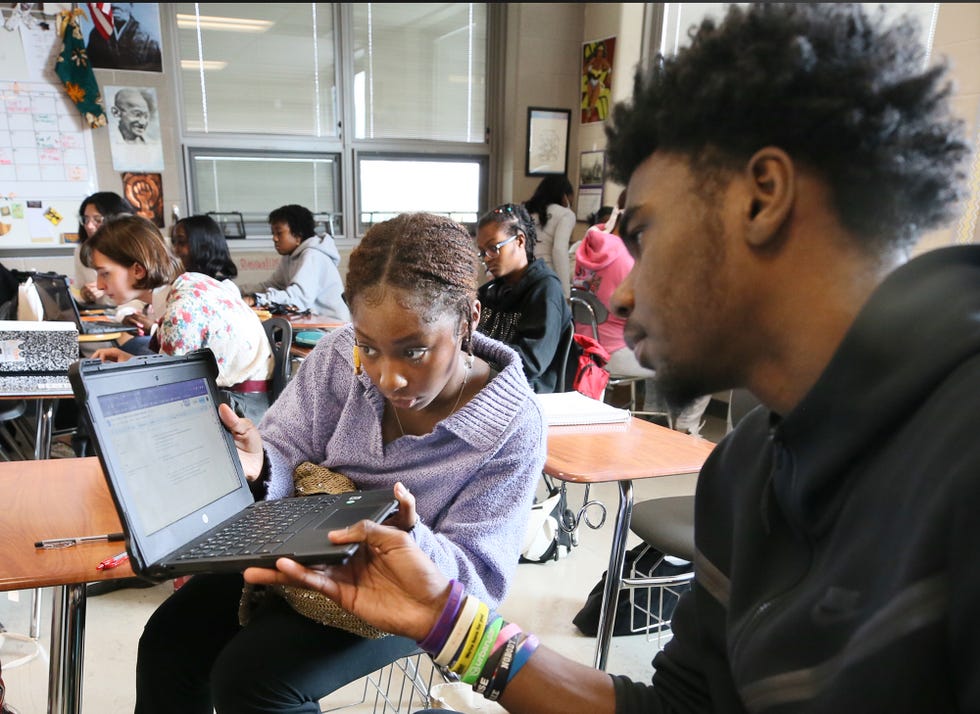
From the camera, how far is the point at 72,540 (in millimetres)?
1053

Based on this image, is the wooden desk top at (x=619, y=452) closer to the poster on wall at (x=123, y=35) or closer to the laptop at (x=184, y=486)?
the laptop at (x=184, y=486)

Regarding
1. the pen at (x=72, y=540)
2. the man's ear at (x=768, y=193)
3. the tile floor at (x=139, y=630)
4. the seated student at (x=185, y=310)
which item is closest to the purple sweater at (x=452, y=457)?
the pen at (x=72, y=540)

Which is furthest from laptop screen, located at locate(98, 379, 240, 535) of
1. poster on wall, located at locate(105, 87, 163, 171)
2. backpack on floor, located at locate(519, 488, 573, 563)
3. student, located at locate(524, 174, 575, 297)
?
poster on wall, located at locate(105, 87, 163, 171)

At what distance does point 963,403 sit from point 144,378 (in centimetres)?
90

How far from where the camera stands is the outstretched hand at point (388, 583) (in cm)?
81

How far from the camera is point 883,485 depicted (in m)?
0.50

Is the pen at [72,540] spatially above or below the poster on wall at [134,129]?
below

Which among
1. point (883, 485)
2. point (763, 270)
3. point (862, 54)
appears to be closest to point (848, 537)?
point (883, 485)

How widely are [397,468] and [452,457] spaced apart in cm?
11

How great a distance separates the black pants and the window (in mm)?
4426

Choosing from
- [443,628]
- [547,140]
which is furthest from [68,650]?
[547,140]

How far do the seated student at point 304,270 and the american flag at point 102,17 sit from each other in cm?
173

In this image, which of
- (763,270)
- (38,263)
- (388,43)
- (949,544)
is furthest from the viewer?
(388,43)

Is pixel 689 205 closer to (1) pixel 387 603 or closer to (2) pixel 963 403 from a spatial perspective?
(2) pixel 963 403
